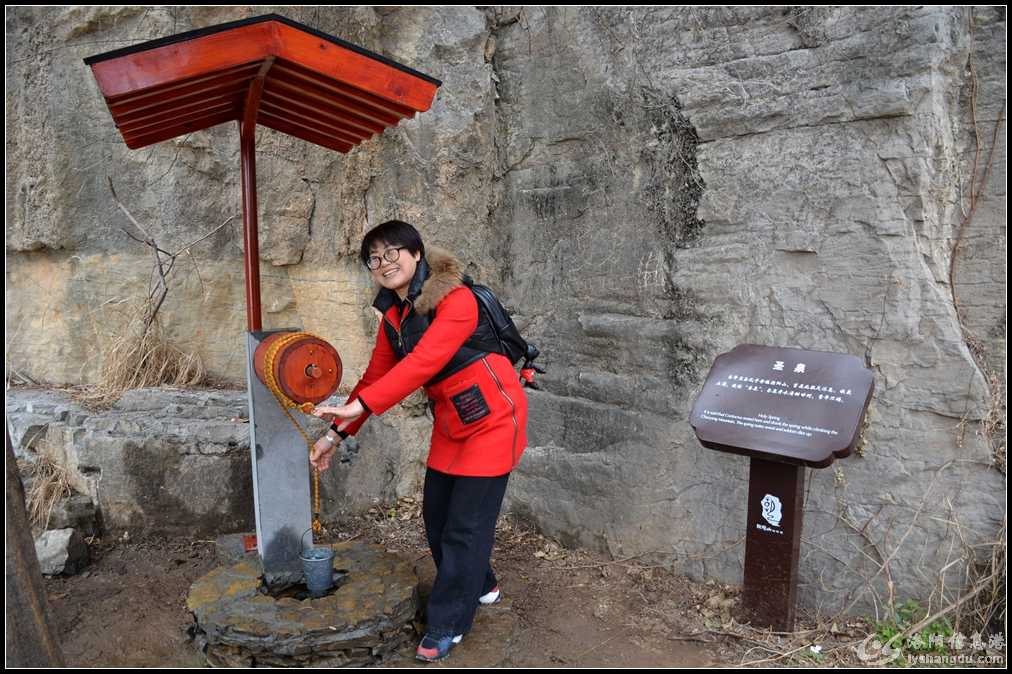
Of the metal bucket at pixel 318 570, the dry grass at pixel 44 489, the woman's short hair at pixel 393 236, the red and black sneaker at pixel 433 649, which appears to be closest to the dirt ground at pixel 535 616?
the red and black sneaker at pixel 433 649

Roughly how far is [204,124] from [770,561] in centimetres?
287

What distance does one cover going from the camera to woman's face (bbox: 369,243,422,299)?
2.84 metres

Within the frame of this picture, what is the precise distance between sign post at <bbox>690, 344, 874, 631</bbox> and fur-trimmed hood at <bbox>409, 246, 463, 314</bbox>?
1.04 metres

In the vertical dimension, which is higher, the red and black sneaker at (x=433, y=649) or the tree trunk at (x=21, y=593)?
the tree trunk at (x=21, y=593)

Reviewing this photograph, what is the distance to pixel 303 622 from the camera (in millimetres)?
2834

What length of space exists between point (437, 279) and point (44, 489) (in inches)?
102

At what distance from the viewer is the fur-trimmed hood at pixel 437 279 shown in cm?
281

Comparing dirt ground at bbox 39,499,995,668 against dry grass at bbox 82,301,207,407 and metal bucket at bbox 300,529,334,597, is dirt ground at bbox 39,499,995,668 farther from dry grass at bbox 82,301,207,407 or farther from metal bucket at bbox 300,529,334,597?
dry grass at bbox 82,301,207,407

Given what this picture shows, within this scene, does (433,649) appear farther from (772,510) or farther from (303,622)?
(772,510)

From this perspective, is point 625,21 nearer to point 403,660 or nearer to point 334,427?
point 334,427

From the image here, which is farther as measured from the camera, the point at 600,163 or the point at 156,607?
the point at 600,163

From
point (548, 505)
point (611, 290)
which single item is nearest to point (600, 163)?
point (611, 290)

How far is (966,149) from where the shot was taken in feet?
9.99

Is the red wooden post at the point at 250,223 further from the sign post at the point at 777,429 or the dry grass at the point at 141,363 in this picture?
the sign post at the point at 777,429
